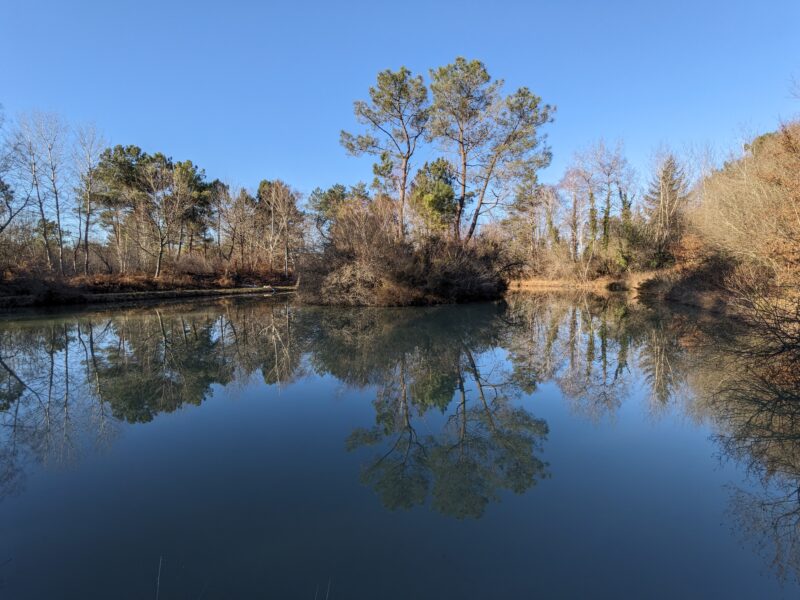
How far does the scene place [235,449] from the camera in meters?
4.29

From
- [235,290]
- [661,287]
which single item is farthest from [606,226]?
[235,290]

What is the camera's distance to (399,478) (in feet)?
11.9

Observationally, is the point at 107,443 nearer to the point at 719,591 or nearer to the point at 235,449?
the point at 235,449

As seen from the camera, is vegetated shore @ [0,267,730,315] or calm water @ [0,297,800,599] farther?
vegetated shore @ [0,267,730,315]

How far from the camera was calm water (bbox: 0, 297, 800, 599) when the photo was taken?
2.40 metres

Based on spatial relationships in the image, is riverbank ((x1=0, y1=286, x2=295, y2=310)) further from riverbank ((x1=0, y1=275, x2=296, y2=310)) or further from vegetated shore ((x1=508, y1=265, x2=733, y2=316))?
vegetated shore ((x1=508, y1=265, x2=733, y2=316))

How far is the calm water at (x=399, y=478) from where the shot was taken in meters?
2.40

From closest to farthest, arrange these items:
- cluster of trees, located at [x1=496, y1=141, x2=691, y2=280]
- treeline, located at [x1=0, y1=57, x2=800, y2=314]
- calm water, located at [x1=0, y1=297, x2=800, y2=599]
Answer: calm water, located at [x1=0, y1=297, x2=800, y2=599] < treeline, located at [x1=0, y1=57, x2=800, y2=314] < cluster of trees, located at [x1=496, y1=141, x2=691, y2=280]

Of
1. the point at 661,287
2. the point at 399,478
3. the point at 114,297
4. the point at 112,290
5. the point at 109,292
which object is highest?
the point at 661,287

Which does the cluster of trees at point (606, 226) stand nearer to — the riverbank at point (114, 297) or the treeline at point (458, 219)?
the treeline at point (458, 219)

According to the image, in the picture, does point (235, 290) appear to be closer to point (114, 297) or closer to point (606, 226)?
point (114, 297)

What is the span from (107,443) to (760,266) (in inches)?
677

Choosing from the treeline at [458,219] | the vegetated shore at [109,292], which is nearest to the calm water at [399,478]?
the treeline at [458,219]

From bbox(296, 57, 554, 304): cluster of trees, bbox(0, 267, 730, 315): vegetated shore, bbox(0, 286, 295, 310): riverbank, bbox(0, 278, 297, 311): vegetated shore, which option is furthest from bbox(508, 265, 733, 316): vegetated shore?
bbox(0, 286, 295, 310): riverbank
